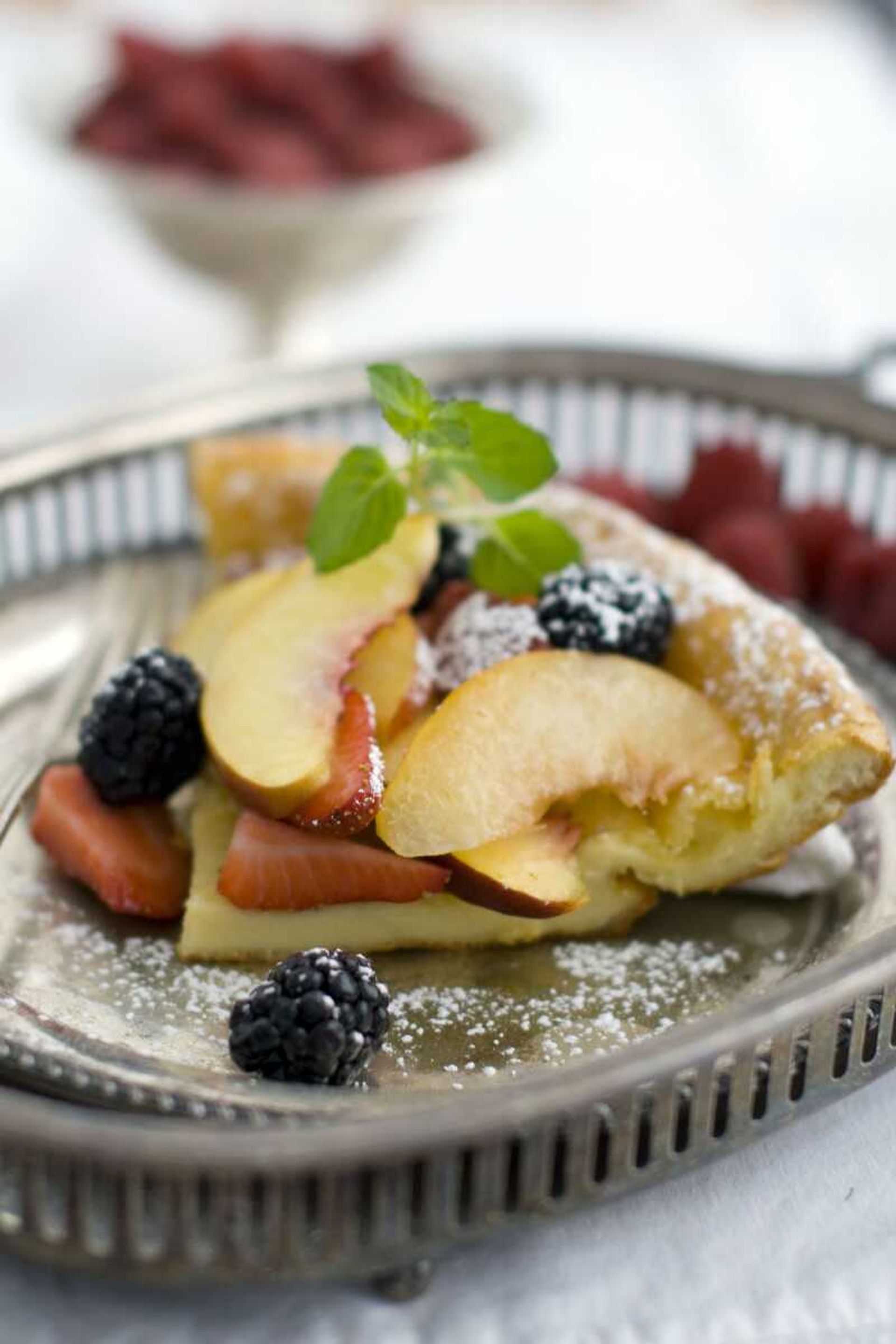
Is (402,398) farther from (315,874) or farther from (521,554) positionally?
(315,874)

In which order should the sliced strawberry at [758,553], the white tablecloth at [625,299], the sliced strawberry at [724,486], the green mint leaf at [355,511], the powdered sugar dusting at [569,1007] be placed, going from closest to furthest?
1. the white tablecloth at [625,299]
2. the powdered sugar dusting at [569,1007]
3. the green mint leaf at [355,511]
4. the sliced strawberry at [758,553]
5. the sliced strawberry at [724,486]

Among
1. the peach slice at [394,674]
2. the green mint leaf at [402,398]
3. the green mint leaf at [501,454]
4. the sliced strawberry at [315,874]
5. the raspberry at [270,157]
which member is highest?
the raspberry at [270,157]

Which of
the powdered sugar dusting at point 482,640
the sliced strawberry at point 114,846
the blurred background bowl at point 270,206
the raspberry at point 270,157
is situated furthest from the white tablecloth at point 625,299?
the powdered sugar dusting at point 482,640

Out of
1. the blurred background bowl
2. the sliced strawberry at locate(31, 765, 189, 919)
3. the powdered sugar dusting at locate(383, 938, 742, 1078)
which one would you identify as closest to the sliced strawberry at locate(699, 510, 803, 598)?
the powdered sugar dusting at locate(383, 938, 742, 1078)

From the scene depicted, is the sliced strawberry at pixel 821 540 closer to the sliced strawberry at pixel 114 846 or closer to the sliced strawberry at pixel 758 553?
the sliced strawberry at pixel 758 553

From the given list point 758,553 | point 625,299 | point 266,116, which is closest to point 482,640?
point 758,553

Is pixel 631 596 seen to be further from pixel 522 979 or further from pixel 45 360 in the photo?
pixel 45 360
